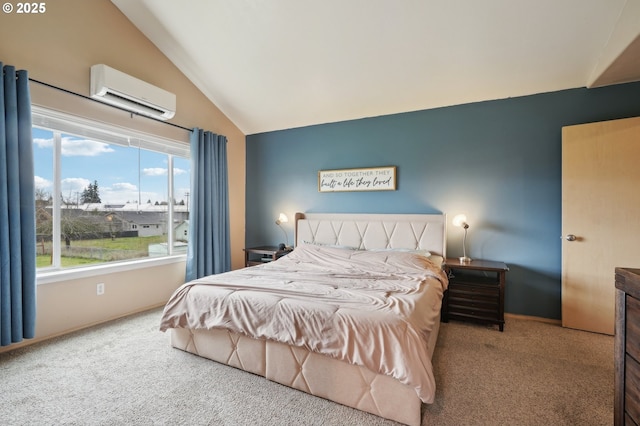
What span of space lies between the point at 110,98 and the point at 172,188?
1.36 m

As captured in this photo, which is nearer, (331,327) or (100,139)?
(331,327)

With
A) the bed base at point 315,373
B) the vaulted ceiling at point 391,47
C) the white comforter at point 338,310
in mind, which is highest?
the vaulted ceiling at point 391,47

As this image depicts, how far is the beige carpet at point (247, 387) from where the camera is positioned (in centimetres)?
172

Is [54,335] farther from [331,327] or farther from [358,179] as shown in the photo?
[358,179]

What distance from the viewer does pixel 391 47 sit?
2.98 meters

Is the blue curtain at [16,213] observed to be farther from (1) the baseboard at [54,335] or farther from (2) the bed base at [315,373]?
(2) the bed base at [315,373]

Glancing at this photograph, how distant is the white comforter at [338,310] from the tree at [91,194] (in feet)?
5.93

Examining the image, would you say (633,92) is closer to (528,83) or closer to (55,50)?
(528,83)

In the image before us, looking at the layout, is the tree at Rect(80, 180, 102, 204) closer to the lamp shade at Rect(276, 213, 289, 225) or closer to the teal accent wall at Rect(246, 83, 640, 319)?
the lamp shade at Rect(276, 213, 289, 225)

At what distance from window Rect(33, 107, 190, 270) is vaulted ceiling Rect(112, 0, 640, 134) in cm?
134

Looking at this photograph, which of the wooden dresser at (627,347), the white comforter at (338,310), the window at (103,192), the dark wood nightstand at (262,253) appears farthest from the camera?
the dark wood nightstand at (262,253)

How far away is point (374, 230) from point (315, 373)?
2303mm

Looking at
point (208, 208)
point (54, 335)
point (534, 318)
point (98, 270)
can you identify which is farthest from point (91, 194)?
point (534, 318)

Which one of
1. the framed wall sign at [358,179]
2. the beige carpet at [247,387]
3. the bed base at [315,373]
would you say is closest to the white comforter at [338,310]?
the bed base at [315,373]
